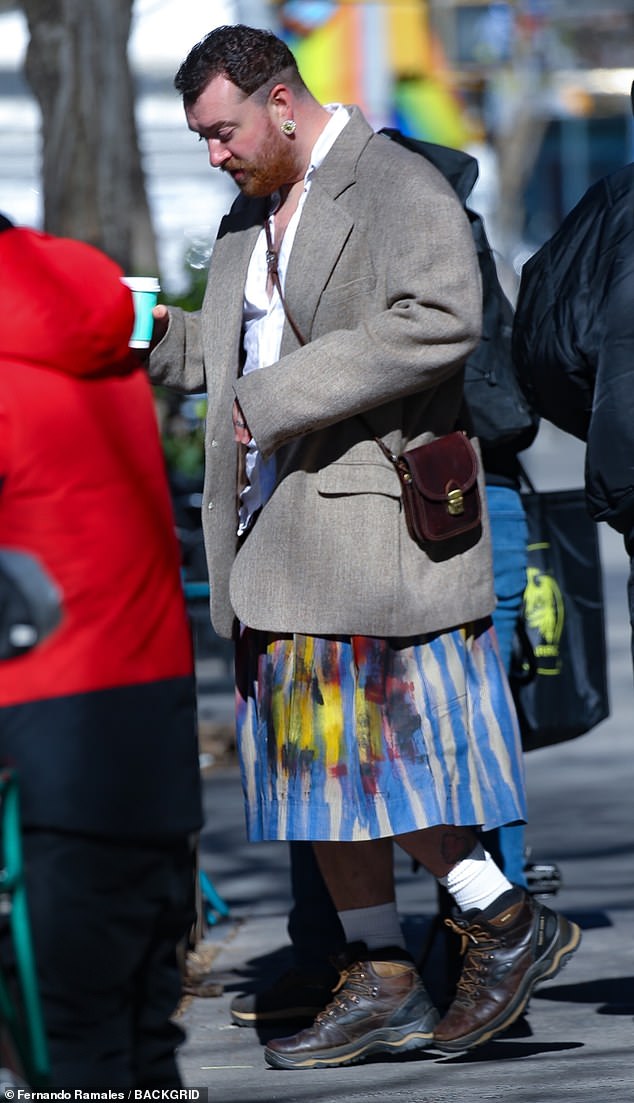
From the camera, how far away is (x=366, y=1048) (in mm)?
4184

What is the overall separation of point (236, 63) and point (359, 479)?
2.93ft

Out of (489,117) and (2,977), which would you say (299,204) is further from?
(489,117)

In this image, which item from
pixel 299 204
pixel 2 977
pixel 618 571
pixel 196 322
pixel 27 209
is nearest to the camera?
pixel 2 977

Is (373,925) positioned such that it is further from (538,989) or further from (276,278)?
(276,278)

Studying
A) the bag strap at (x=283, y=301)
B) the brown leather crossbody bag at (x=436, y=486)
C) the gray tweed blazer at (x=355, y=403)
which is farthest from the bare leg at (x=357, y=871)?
the bag strap at (x=283, y=301)

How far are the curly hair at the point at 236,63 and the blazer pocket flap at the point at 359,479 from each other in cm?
80

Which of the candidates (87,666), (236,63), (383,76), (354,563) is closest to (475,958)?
(354,563)

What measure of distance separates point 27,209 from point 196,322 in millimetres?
25462

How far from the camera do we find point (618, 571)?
12961mm

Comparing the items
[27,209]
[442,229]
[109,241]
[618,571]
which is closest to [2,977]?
[442,229]

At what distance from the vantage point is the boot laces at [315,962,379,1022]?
419cm

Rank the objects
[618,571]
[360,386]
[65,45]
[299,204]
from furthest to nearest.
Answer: [618,571] < [65,45] < [299,204] < [360,386]

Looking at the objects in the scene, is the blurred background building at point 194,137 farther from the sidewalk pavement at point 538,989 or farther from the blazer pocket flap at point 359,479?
the blazer pocket flap at point 359,479

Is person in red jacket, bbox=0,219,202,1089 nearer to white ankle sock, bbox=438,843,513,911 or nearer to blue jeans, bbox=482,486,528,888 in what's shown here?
white ankle sock, bbox=438,843,513,911
